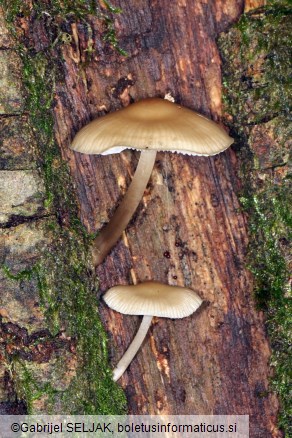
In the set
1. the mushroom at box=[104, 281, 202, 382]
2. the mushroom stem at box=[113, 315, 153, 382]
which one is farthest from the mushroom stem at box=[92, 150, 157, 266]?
the mushroom stem at box=[113, 315, 153, 382]

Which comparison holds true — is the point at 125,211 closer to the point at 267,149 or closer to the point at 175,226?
the point at 175,226

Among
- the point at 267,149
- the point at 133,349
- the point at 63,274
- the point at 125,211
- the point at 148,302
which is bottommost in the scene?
the point at 133,349

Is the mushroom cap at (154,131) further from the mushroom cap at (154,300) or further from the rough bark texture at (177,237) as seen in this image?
the mushroom cap at (154,300)

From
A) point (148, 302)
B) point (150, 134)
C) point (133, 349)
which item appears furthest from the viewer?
point (133, 349)

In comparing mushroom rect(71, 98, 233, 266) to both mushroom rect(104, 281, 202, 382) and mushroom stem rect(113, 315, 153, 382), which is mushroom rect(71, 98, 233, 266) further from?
mushroom stem rect(113, 315, 153, 382)

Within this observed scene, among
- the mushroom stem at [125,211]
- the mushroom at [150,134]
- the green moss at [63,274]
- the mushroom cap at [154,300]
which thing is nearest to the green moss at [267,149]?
the mushroom at [150,134]

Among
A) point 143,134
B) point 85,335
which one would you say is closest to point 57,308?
point 85,335

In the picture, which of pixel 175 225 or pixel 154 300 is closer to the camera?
pixel 154 300

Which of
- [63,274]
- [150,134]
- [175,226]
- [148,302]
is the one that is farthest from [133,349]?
[150,134]
